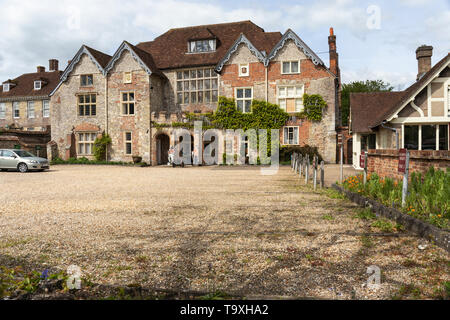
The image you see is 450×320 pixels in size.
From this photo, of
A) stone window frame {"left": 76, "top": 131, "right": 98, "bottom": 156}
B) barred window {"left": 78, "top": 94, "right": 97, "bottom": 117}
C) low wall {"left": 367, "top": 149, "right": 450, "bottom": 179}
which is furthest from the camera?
stone window frame {"left": 76, "top": 131, "right": 98, "bottom": 156}

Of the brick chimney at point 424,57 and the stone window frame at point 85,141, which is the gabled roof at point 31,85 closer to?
the stone window frame at point 85,141

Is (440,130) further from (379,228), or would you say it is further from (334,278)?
(334,278)

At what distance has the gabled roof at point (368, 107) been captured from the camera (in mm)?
22016

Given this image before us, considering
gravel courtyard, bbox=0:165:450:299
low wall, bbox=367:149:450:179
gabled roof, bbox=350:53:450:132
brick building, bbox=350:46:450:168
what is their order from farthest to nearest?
gabled roof, bbox=350:53:450:132 → brick building, bbox=350:46:450:168 → low wall, bbox=367:149:450:179 → gravel courtyard, bbox=0:165:450:299

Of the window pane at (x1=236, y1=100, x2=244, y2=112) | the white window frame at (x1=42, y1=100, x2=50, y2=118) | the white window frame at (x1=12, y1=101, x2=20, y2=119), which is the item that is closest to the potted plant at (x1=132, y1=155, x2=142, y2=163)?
the window pane at (x1=236, y1=100, x2=244, y2=112)

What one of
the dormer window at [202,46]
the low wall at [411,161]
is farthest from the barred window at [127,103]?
the low wall at [411,161]

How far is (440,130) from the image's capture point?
16.8 meters

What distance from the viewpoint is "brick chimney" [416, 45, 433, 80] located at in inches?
926

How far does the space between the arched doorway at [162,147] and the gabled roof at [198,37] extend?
658 cm

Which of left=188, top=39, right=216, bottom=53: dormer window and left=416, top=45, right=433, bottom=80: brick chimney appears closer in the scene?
left=416, top=45, right=433, bottom=80: brick chimney

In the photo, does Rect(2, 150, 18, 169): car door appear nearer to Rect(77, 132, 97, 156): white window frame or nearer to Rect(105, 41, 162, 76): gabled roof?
Rect(77, 132, 97, 156): white window frame

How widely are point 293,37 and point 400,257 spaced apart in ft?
83.4

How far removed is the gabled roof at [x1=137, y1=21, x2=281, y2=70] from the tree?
26.5 m
